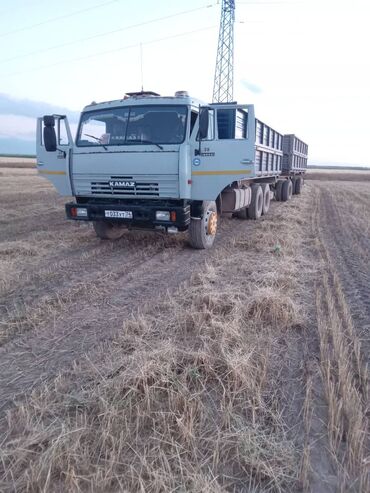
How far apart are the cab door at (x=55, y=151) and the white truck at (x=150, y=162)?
0.02 m

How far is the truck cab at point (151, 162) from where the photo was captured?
19.6 ft

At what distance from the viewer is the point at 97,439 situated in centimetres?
210

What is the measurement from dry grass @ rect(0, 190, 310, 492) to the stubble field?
0.03 feet

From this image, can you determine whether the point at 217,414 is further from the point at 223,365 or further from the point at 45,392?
the point at 45,392

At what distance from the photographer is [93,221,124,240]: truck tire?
742 cm

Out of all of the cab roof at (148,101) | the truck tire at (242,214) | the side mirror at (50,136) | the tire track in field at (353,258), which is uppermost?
the cab roof at (148,101)

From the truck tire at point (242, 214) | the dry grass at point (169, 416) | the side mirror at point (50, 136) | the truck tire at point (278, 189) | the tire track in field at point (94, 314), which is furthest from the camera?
the truck tire at point (278, 189)

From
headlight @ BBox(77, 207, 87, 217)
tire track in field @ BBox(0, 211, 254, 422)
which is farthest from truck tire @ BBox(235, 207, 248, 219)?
headlight @ BBox(77, 207, 87, 217)

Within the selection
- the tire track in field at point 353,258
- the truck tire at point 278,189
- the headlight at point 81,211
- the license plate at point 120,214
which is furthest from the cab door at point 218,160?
the truck tire at point 278,189

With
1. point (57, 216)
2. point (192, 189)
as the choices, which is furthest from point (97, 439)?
point (57, 216)

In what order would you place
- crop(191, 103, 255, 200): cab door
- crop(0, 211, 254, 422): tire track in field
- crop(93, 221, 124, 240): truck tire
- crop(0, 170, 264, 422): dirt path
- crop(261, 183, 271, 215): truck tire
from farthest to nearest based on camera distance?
crop(261, 183, 271, 215): truck tire → crop(93, 221, 124, 240): truck tire → crop(191, 103, 255, 200): cab door → crop(0, 170, 264, 422): dirt path → crop(0, 211, 254, 422): tire track in field

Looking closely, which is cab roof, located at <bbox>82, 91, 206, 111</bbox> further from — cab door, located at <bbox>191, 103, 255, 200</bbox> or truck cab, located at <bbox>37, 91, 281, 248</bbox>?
cab door, located at <bbox>191, 103, 255, 200</bbox>

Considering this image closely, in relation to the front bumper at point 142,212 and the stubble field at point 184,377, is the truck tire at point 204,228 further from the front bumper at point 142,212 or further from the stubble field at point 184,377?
the stubble field at point 184,377

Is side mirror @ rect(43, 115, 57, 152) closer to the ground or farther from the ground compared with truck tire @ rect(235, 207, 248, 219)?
farther from the ground
